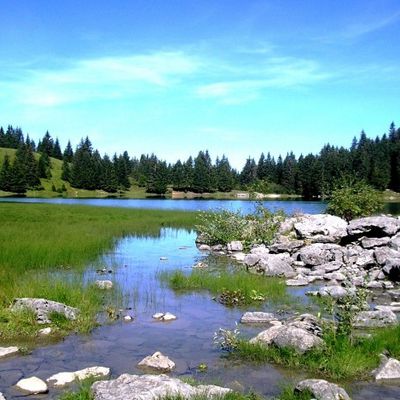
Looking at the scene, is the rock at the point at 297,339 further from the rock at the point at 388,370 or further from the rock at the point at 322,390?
the rock at the point at 322,390

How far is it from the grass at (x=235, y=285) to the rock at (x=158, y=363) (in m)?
6.10

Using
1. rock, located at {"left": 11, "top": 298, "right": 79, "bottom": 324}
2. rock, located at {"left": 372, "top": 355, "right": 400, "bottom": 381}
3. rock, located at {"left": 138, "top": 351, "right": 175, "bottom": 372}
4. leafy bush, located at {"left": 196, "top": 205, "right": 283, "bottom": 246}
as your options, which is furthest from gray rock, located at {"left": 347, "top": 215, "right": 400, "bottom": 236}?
rock, located at {"left": 138, "top": 351, "right": 175, "bottom": 372}

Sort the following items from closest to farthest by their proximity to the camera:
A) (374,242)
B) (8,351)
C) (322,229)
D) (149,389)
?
(149,389) → (8,351) → (374,242) → (322,229)

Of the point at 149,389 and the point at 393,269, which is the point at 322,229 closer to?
the point at 393,269

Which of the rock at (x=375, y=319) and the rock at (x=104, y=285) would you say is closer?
the rock at (x=375, y=319)

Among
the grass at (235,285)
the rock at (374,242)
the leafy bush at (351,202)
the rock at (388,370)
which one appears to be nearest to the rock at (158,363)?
the rock at (388,370)

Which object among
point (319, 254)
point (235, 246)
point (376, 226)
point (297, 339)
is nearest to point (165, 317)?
point (297, 339)

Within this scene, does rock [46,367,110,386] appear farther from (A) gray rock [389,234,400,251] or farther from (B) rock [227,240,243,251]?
(B) rock [227,240,243,251]

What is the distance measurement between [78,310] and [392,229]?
1838cm

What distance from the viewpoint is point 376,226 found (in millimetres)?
26000

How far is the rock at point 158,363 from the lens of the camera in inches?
380

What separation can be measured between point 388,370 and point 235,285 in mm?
8560

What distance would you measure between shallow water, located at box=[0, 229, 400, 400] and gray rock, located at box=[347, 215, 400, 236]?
32.7 feet

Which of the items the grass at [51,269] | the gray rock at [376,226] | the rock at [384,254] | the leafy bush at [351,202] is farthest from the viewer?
the leafy bush at [351,202]
